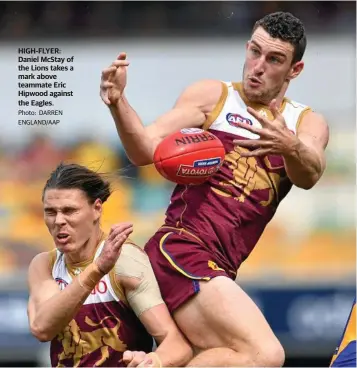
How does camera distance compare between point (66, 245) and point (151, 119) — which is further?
point (151, 119)

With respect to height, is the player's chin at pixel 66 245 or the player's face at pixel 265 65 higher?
the player's face at pixel 265 65

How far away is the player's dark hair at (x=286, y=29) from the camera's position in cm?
592

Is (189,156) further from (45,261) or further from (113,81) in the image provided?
(45,261)

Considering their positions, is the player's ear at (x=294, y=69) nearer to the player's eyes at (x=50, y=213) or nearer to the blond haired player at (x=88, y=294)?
the blond haired player at (x=88, y=294)

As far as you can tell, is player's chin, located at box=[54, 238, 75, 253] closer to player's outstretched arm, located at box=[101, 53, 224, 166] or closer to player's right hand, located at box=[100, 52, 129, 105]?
player's outstretched arm, located at box=[101, 53, 224, 166]

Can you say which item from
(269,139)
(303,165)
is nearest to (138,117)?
(269,139)

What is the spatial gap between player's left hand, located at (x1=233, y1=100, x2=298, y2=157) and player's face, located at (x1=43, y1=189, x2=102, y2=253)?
3.10 feet

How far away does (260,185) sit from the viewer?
5.97 meters

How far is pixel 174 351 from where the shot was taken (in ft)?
18.5

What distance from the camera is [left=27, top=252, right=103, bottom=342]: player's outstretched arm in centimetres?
560

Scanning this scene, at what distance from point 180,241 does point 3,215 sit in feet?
16.6

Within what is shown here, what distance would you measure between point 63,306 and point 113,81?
1.20 metres

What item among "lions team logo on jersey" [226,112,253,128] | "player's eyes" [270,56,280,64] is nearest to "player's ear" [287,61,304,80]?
"player's eyes" [270,56,280,64]

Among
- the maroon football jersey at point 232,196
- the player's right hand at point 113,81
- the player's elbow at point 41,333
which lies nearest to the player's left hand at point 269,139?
the maroon football jersey at point 232,196
